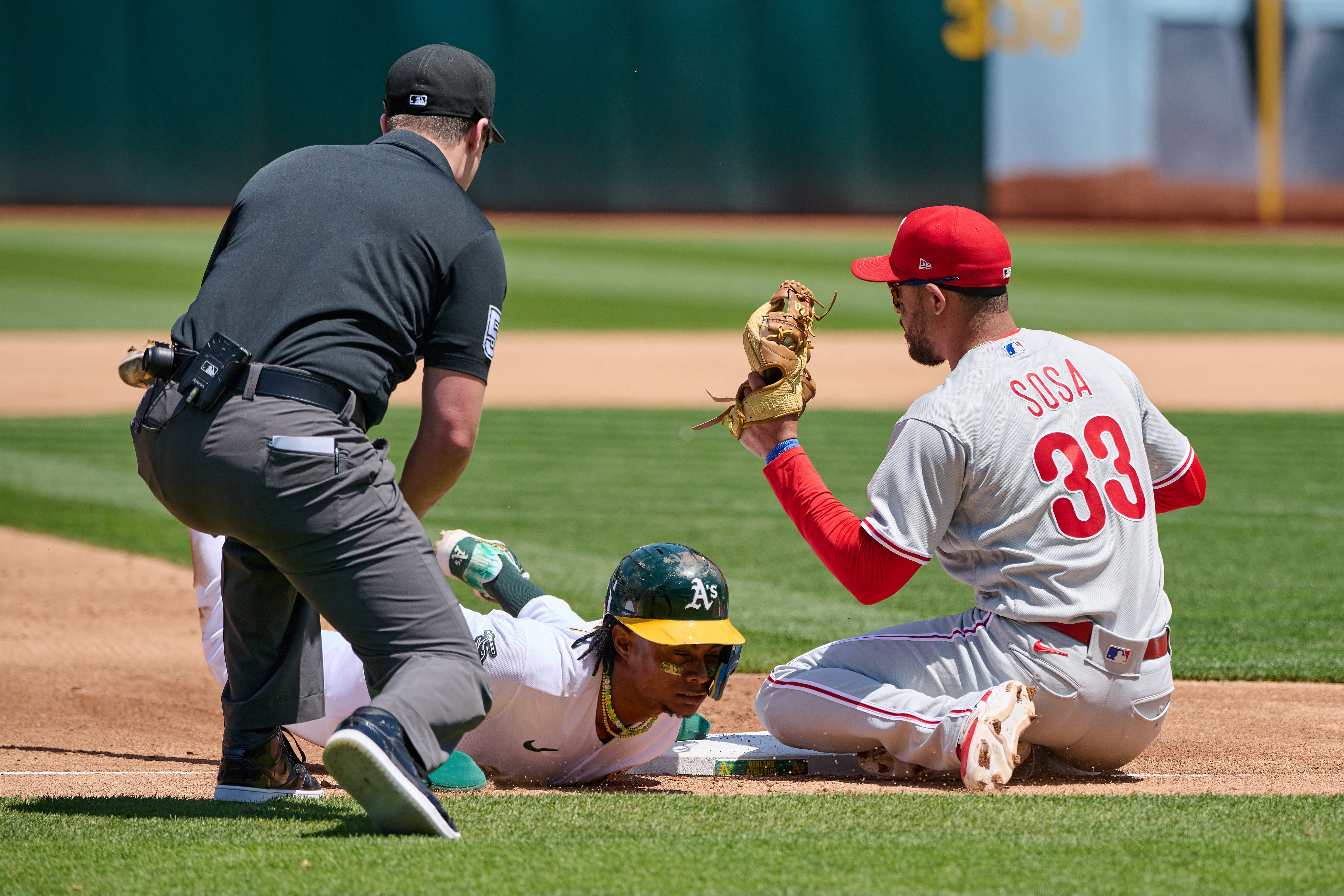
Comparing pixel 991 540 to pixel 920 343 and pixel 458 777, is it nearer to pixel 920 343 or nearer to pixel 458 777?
pixel 920 343

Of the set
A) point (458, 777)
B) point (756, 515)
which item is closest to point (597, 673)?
point (458, 777)

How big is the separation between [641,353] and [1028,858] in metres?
16.0

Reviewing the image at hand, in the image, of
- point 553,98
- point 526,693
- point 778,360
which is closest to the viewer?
point 526,693

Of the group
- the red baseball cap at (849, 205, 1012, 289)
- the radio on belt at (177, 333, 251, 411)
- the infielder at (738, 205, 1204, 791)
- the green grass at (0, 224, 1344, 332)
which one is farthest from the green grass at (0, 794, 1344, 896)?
the green grass at (0, 224, 1344, 332)

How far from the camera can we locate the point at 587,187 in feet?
101

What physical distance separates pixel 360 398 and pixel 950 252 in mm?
1517

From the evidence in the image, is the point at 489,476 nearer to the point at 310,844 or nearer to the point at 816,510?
the point at 816,510

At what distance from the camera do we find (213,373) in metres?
3.07

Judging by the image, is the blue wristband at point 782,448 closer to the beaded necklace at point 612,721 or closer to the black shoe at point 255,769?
the beaded necklace at point 612,721

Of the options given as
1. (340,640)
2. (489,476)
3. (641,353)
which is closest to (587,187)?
(641,353)

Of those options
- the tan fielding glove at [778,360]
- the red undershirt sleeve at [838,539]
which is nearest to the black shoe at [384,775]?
the red undershirt sleeve at [838,539]

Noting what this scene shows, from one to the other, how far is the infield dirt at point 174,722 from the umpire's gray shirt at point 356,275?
1187 millimetres

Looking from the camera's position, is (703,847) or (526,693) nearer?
(703,847)

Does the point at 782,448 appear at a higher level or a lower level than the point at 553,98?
lower
